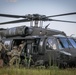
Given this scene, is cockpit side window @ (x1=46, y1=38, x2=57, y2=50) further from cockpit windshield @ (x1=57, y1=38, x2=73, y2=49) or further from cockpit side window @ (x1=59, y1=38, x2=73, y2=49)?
cockpit side window @ (x1=59, y1=38, x2=73, y2=49)

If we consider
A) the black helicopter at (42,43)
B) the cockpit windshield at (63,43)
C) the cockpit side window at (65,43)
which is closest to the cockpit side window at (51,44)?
the black helicopter at (42,43)

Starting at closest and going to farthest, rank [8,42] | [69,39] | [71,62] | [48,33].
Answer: [71,62], [69,39], [48,33], [8,42]

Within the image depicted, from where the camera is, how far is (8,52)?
617 inches

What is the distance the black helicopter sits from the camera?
13.4 meters

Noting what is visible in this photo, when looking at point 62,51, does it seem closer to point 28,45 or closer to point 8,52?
point 28,45

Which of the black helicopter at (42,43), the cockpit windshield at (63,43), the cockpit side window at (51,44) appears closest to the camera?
the black helicopter at (42,43)

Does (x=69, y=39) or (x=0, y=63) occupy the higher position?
(x=69, y=39)

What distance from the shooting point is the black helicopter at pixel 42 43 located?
13375mm

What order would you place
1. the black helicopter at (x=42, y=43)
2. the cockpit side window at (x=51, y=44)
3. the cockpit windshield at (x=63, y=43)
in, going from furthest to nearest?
1. the cockpit windshield at (x=63, y=43)
2. the cockpit side window at (x=51, y=44)
3. the black helicopter at (x=42, y=43)

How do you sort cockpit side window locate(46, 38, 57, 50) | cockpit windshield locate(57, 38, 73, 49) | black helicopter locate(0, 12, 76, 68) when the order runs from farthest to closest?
cockpit windshield locate(57, 38, 73, 49)
cockpit side window locate(46, 38, 57, 50)
black helicopter locate(0, 12, 76, 68)

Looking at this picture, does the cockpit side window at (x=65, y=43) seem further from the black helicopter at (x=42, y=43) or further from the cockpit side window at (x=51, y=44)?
the cockpit side window at (x=51, y=44)

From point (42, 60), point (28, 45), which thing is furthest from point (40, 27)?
point (42, 60)

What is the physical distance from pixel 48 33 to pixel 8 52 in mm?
2548

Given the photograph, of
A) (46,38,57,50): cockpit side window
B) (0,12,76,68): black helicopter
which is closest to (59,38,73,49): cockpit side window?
(0,12,76,68): black helicopter
